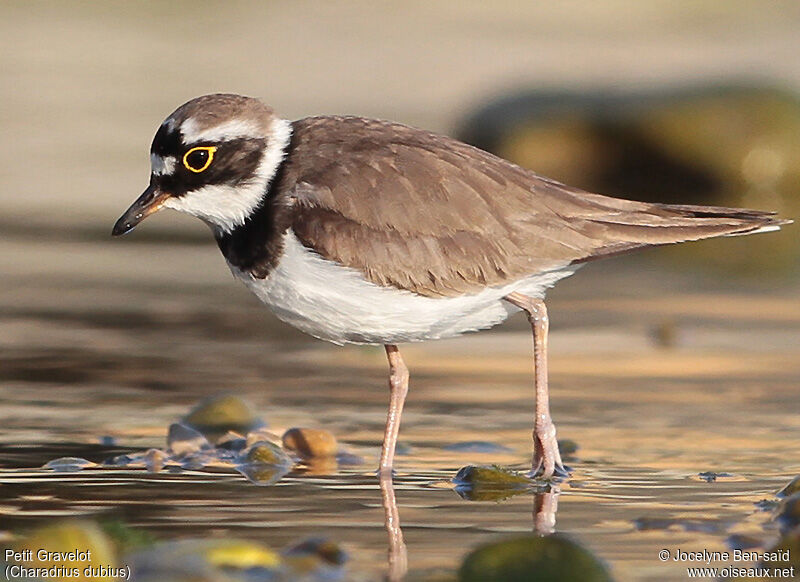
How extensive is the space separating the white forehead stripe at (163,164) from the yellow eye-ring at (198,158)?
60mm

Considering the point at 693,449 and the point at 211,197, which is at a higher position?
the point at 211,197

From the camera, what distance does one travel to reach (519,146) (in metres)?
17.3

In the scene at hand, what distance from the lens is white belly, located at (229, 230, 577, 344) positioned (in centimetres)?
745

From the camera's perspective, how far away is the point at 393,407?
Result: 793 centimetres

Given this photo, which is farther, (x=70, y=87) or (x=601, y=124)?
(x=70, y=87)

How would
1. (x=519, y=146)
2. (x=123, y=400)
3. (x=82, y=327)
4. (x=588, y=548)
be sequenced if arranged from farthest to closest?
(x=519, y=146)
(x=82, y=327)
(x=123, y=400)
(x=588, y=548)

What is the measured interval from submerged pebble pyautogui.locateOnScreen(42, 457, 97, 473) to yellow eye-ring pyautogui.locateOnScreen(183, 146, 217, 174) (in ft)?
4.72

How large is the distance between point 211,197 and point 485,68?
1719 cm

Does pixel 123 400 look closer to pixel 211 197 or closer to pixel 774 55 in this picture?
pixel 211 197

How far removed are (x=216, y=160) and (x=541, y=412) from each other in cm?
193

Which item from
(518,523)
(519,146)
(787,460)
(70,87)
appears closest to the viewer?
(518,523)

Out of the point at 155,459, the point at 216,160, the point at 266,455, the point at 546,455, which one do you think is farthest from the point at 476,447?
the point at 216,160

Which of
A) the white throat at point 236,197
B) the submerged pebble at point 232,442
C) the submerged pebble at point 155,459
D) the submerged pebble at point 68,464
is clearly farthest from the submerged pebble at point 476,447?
the submerged pebble at point 68,464

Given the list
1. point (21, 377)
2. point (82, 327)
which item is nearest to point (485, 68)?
point (82, 327)
